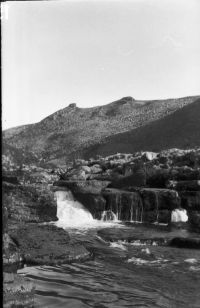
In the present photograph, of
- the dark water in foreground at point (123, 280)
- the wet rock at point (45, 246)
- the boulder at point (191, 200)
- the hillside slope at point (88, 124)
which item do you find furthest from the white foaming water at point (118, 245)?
the hillside slope at point (88, 124)

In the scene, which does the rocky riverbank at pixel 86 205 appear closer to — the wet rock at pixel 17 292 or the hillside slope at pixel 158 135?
the wet rock at pixel 17 292

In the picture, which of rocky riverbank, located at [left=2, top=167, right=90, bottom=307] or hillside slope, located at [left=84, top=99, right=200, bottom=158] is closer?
rocky riverbank, located at [left=2, top=167, right=90, bottom=307]

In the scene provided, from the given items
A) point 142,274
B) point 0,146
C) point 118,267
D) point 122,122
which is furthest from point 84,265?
point 122,122

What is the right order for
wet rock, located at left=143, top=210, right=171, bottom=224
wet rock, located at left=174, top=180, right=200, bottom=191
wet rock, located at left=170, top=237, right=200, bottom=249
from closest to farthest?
wet rock, located at left=170, top=237, right=200, bottom=249
wet rock, located at left=143, top=210, right=171, bottom=224
wet rock, located at left=174, top=180, right=200, bottom=191

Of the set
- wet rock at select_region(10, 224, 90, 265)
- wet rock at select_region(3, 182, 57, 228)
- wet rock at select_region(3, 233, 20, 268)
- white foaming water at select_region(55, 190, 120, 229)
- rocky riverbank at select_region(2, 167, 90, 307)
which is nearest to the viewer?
rocky riverbank at select_region(2, 167, 90, 307)

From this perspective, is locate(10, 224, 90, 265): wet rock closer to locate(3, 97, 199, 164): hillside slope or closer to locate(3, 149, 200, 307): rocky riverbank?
locate(3, 149, 200, 307): rocky riverbank

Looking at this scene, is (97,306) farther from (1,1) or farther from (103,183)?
(103,183)

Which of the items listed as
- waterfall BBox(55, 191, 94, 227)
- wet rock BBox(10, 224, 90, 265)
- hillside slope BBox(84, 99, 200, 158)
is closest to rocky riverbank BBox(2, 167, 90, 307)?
wet rock BBox(10, 224, 90, 265)
